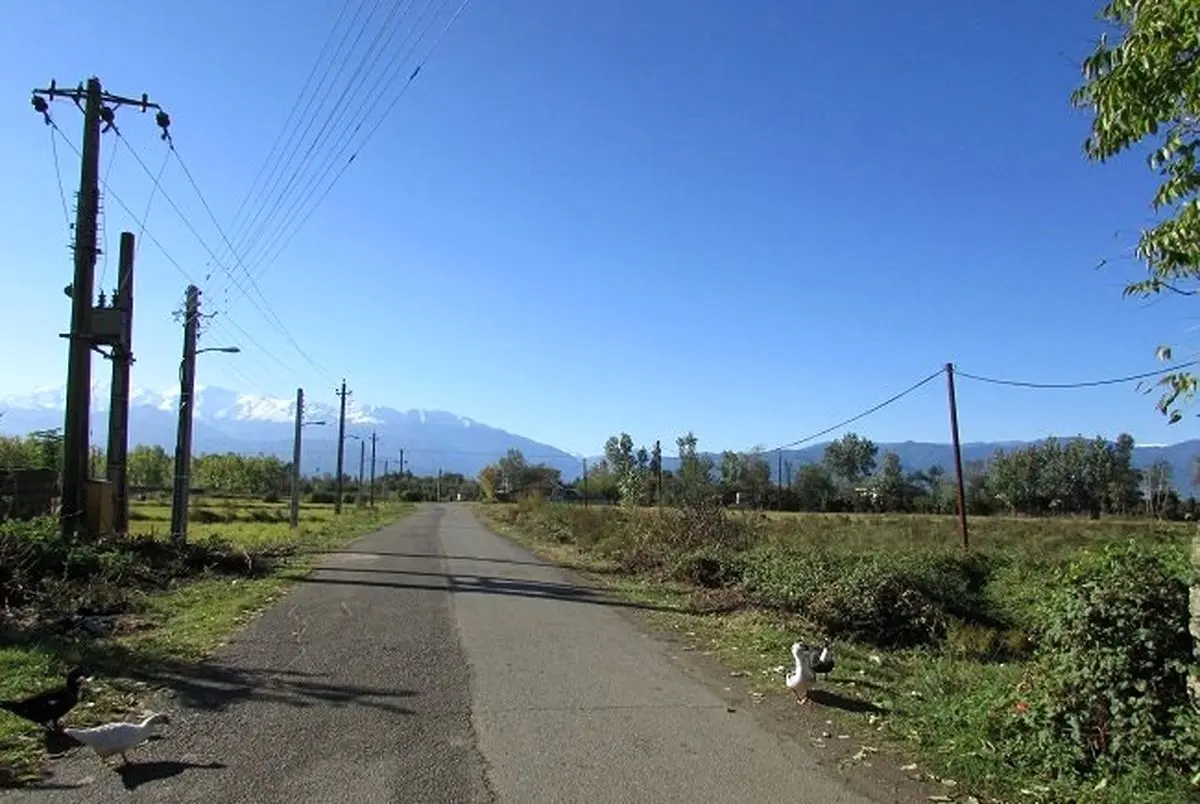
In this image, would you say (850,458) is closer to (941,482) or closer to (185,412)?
(941,482)

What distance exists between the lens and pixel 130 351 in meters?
22.0

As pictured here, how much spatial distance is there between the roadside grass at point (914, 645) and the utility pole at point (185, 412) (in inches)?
378

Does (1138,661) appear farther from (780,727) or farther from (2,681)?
(2,681)

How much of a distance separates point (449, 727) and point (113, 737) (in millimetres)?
2178

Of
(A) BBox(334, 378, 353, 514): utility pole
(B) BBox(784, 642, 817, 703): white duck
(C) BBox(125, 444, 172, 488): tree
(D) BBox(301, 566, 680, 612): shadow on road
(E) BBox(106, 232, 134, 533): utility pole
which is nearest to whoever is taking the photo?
(B) BBox(784, 642, 817, 703): white duck

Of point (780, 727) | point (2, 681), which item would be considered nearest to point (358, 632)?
point (2, 681)

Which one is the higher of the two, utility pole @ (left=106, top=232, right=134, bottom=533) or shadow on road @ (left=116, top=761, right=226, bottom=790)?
utility pole @ (left=106, top=232, right=134, bottom=533)

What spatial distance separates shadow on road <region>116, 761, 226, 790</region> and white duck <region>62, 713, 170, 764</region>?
117 millimetres

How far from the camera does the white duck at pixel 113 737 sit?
19.1 ft

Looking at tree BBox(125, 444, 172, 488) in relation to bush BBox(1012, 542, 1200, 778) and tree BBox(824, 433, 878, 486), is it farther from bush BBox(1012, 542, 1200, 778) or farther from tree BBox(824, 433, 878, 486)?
bush BBox(1012, 542, 1200, 778)

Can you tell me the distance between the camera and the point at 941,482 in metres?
110

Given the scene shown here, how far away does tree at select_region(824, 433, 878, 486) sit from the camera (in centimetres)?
14575

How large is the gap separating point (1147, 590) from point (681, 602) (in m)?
9.82

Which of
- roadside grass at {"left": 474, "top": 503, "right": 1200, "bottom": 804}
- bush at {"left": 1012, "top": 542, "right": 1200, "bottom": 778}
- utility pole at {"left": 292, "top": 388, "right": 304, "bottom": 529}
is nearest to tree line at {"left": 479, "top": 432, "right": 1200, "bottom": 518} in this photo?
utility pole at {"left": 292, "top": 388, "right": 304, "bottom": 529}
